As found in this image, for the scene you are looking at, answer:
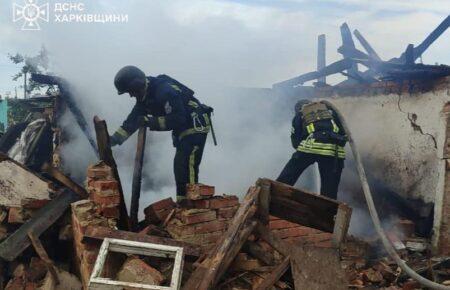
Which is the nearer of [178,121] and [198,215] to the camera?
[198,215]

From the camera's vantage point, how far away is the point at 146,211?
14.3ft

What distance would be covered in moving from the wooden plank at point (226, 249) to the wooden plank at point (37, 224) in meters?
1.79

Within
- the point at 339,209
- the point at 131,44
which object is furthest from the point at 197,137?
the point at 131,44

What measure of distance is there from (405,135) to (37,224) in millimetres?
4804

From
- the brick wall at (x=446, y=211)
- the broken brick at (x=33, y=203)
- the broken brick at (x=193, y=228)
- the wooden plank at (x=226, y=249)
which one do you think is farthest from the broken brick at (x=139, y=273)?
the brick wall at (x=446, y=211)

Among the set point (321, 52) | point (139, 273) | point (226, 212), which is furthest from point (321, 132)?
point (321, 52)

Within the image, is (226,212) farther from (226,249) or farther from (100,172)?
(100,172)

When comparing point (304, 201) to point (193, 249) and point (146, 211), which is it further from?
point (146, 211)

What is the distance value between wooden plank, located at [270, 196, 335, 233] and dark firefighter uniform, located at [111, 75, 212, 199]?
1.26 meters

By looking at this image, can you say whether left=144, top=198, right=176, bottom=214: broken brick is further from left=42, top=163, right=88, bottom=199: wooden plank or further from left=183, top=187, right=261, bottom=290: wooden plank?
left=183, top=187, right=261, bottom=290: wooden plank

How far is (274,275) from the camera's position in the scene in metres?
3.32

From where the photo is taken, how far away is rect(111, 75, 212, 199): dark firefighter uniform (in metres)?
4.62

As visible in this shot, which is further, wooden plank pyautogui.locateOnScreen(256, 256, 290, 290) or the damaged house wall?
the damaged house wall

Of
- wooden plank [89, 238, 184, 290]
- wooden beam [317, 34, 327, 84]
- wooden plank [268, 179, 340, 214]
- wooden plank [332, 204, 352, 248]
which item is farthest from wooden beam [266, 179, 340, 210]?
wooden beam [317, 34, 327, 84]
